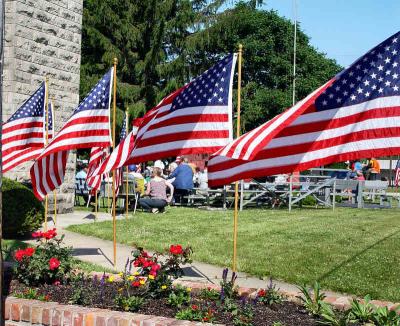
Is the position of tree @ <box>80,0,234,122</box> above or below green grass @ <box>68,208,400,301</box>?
above

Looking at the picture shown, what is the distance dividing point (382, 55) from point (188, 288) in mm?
2900

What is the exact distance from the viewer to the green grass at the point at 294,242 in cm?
838

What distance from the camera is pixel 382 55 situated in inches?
234

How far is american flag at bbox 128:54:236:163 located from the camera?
7195mm

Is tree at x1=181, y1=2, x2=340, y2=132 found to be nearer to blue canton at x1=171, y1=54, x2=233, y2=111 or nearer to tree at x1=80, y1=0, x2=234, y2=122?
tree at x1=80, y1=0, x2=234, y2=122

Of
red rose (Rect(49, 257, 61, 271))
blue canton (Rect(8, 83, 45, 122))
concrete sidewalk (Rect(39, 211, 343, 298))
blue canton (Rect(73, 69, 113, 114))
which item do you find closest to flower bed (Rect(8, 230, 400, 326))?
red rose (Rect(49, 257, 61, 271))

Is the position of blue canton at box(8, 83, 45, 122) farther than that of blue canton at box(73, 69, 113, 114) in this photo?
Yes

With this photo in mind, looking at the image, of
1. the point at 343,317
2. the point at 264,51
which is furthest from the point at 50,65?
the point at 264,51

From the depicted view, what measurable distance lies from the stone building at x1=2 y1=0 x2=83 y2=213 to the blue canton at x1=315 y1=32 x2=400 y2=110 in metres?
9.18

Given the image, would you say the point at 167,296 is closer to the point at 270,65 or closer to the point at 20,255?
the point at 20,255

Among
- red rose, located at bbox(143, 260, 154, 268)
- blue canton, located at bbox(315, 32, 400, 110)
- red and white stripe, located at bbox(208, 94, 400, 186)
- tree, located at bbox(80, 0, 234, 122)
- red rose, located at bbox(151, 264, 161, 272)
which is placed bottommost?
red rose, located at bbox(151, 264, 161, 272)

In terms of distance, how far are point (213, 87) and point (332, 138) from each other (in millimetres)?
1731

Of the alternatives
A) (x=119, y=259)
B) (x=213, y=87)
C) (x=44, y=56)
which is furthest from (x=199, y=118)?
(x=44, y=56)

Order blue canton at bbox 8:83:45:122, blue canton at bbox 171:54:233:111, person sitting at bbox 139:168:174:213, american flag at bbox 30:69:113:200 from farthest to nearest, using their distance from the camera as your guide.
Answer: person sitting at bbox 139:168:174:213 → blue canton at bbox 8:83:45:122 → american flag at bbox 30:69:113:200 → blue canton at bbox 171:54:233:111
